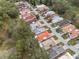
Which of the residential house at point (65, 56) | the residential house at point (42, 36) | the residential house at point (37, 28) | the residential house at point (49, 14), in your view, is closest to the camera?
the residential house at point (65, 56)

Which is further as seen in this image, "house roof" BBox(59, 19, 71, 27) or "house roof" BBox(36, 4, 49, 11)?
"house roof" BBox(36, 4, 49, 11)

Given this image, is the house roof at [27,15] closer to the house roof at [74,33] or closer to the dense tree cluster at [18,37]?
the dense tree cluster at [18,37]

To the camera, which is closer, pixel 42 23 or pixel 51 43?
pixel 51 43

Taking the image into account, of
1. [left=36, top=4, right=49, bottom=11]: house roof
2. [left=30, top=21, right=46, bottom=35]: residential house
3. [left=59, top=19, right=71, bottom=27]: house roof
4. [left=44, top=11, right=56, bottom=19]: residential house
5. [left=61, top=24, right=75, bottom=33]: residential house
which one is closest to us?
[left=61, top=24, right=75, bottom=33]: residential house

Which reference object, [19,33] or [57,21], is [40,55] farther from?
[57,21]

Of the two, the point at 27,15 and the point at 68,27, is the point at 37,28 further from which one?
the point at 68,27

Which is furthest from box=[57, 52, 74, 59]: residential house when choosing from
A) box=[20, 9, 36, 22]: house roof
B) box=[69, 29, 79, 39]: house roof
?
box=[20, 9, 36, 22]: house roof

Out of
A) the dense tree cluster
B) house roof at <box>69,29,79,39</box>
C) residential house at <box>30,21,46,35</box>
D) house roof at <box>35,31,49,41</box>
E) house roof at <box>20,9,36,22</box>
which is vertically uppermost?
the dense tree cluster

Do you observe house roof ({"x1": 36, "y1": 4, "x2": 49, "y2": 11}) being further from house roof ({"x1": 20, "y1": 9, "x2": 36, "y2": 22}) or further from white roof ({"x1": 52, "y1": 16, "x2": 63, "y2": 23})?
white roof ({"x1": 52, "y1": 16, "x2": 63, "y2": 23})

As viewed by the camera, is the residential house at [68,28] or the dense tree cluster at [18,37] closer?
the dense tree cluster at [18,37]

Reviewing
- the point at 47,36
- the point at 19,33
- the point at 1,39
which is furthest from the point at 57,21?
the point at 1,39

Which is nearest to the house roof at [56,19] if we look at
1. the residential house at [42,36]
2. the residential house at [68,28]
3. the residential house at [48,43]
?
the residential house at [68,28]
